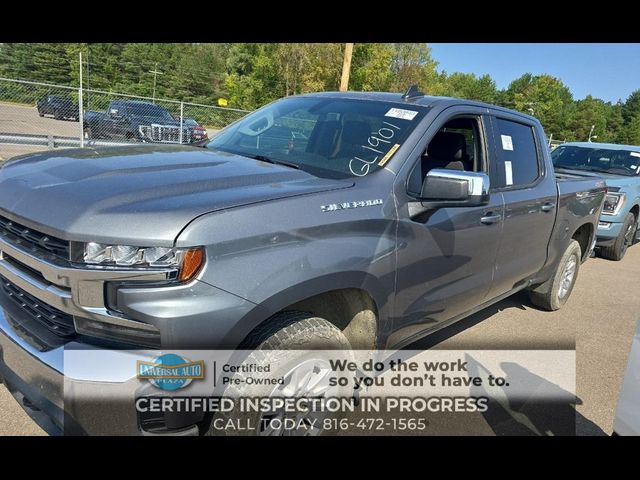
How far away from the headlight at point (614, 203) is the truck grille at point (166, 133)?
10.4 meters

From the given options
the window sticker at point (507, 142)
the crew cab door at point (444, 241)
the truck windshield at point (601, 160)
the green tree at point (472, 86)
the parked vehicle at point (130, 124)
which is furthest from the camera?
the green tree at point (472, 86)

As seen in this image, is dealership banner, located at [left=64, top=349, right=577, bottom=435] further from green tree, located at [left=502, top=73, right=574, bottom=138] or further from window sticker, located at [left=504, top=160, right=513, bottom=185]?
green tree, located at [left=502, top=73, right=574, bottom=138]

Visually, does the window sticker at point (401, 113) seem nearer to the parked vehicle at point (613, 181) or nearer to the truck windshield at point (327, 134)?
the truck windshield at point (327, 134)

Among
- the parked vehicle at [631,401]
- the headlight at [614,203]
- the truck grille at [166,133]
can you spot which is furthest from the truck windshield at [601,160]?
the truck grille at [166,133]

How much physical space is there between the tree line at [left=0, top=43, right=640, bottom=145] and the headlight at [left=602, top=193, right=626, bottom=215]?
359 inches

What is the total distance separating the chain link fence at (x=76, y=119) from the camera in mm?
11820

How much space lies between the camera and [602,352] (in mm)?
4379

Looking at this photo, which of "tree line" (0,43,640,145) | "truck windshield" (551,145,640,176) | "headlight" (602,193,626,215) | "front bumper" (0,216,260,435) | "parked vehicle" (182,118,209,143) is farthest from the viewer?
"tree line" (0,43,640,145)

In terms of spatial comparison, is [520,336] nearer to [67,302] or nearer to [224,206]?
[224,206]

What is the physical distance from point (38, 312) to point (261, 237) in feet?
3.28

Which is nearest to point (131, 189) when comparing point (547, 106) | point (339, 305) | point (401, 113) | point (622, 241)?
point (339, 305)

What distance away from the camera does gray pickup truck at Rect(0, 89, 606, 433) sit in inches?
71.3

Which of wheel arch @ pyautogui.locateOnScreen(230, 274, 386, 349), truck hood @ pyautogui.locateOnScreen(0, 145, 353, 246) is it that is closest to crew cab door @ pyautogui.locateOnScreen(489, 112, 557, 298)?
wheel arch @ pyautogui.locateOnScreen(230, 274, 386, 349)
